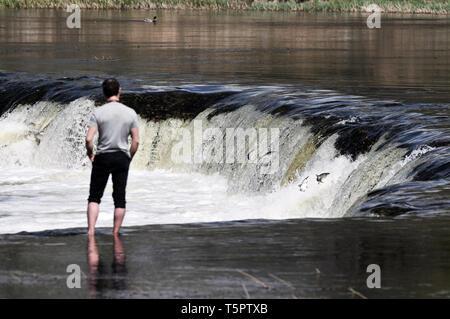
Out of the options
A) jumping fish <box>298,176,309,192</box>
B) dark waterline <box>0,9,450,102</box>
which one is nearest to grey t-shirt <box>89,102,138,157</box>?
jumping fish <box>298,176,309,192</box>

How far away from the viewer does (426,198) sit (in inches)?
517

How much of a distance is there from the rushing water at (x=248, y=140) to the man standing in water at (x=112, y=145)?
720mm

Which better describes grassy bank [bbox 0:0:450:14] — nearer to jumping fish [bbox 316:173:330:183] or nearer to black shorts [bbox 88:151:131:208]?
jumping fish [bbox 316:173:330:183]

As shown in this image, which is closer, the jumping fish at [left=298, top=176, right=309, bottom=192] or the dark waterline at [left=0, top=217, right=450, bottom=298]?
the dark waterline at [left=0, top=217, right=450, bottom=298]

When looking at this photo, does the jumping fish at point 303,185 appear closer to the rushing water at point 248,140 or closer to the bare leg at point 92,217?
the rushing water at point 248,140

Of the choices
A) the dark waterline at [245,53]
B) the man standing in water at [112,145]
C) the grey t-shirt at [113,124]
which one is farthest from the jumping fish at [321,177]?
the grey t-shirt at [113,124]

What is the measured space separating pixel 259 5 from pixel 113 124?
9284 cm

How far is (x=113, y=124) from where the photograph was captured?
38.5 feet

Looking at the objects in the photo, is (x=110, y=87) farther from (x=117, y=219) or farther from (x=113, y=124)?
(x=117, y=219)

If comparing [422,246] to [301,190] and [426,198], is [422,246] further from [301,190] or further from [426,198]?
[301,190]

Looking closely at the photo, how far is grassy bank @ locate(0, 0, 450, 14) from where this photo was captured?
92.6 metres

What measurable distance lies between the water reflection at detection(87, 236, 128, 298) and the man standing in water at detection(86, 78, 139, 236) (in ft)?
3.16

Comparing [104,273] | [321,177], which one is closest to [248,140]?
[321,177]
